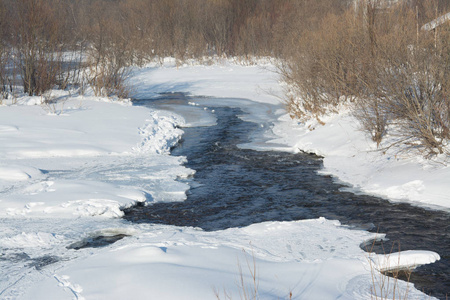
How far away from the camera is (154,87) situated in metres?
24.6

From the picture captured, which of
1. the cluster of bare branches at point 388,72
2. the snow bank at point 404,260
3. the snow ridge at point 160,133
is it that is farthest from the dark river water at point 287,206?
the cluster of bare branches at point 388,72

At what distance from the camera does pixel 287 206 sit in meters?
7.96

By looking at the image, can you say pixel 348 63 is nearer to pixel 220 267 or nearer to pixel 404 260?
pixel 404 260

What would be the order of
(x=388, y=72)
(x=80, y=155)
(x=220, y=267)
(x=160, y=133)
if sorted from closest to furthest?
(x=220, y=267) < (x=388, y=72) < (x=80, y=155) < (x=160, y=133)

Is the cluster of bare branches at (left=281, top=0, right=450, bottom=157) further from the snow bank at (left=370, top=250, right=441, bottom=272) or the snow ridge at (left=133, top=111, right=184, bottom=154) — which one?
the snow ridge at (left=133, top=111, right=184, bottom=154)

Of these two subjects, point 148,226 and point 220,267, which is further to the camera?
point 148,226

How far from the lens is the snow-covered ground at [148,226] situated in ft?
15.3

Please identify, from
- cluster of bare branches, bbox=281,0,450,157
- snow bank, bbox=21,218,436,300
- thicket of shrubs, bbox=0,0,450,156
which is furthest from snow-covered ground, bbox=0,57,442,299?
thicket of shrubs, bbox=0,0,450,156

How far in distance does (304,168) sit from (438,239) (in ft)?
13.9

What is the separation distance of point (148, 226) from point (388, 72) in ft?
17.3

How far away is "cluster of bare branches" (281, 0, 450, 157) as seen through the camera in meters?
8.82

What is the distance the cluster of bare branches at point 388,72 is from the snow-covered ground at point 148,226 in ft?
1.91

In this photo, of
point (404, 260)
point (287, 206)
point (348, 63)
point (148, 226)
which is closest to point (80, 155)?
point (148, 226)

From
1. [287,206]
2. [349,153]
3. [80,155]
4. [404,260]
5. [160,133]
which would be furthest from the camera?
[160,133]
